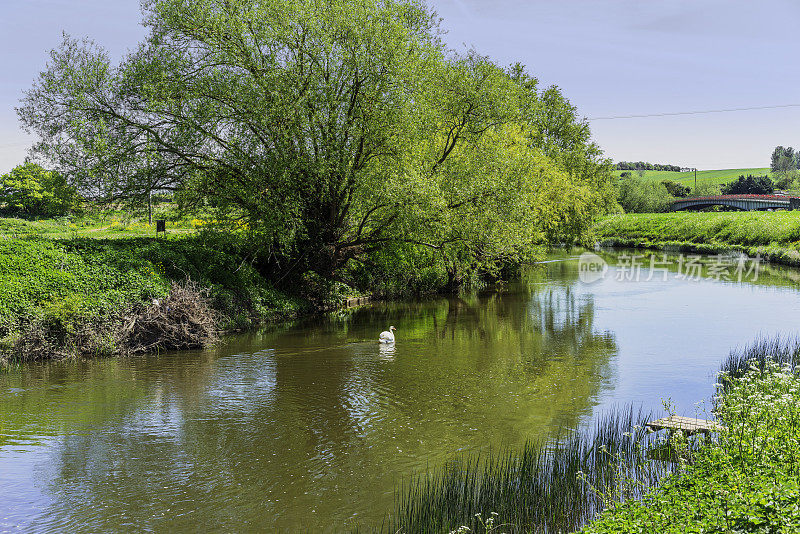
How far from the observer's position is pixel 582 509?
812 cm

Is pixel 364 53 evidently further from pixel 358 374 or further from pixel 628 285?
pixel 628 285

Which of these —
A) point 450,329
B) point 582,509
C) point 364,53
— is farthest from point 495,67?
point 582,509

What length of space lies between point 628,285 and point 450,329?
16.8 metres

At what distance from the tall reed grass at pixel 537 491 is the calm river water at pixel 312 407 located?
0.98m

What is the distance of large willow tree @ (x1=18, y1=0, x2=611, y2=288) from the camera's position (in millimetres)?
22578

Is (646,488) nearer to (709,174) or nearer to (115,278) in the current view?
(115,278)

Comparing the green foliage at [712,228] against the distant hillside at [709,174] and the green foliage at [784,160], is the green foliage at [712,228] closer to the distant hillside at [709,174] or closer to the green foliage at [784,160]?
the distant hillside at [709,174]

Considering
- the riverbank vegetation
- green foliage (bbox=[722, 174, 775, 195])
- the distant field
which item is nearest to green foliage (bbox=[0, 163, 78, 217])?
the riverbank vegetation

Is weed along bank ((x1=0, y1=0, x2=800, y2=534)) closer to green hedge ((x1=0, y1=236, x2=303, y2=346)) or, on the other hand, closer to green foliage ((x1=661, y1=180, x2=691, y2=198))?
green hedge ((x1=0, y1=236, x2=303, y2=346))

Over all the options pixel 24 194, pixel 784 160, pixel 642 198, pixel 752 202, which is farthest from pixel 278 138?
pixel 784 160

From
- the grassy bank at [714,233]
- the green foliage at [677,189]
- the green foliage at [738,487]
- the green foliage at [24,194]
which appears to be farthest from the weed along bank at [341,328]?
the green foliage at [677,189]

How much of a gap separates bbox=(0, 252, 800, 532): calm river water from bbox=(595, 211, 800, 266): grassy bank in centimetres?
2894

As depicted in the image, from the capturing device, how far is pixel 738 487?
6.79 m

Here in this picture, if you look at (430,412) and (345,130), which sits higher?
(345,130)
